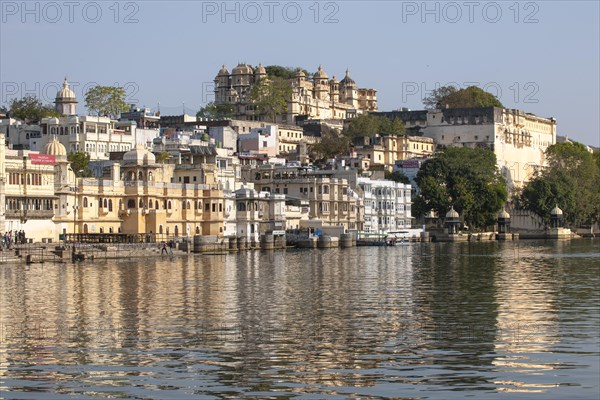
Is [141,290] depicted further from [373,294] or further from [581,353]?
[581,353]

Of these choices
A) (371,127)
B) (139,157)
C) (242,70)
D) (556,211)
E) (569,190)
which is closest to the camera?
→ (139,157)

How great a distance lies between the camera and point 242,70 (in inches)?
7618

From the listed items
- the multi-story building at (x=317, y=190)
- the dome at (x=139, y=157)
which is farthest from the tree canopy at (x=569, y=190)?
the dome at (x=139, y=157)

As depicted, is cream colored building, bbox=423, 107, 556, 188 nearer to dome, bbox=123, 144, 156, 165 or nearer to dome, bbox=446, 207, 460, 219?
dome, bbox=446, 207, 460, 219

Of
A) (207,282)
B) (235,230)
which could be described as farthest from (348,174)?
(207,282)

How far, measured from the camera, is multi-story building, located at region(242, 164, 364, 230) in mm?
120812

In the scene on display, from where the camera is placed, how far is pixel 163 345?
3177 cm

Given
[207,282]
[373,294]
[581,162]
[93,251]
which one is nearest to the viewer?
[373,294]

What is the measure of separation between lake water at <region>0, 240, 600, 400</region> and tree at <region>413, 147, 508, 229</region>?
77.4 metres

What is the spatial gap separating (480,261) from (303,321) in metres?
43.2

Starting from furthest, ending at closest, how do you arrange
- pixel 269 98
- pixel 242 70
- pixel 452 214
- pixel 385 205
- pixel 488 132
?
1. pixel 242 70
2. pixel 488 132
3. pixel 269 98
4. pixel 385 205
5. pixel 452 214

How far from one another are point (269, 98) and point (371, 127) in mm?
14935

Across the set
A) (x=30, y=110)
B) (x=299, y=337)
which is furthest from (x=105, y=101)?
(x=299, y=337)

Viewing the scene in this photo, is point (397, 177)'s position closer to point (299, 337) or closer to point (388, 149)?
point (388, 149)
